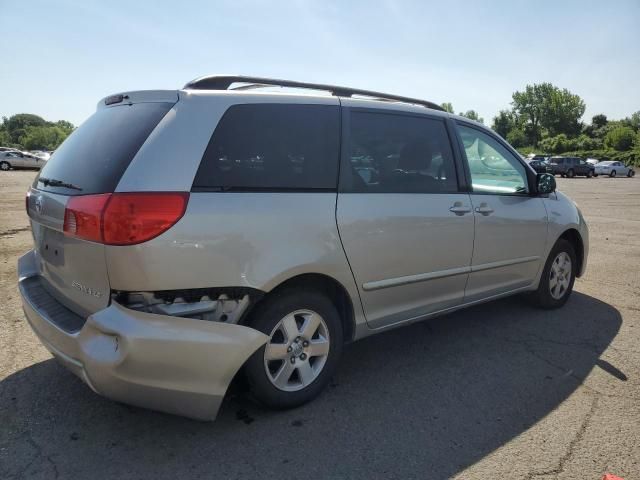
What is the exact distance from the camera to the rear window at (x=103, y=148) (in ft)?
7.92

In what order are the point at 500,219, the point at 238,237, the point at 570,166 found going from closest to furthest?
1. the point at 238,237
2. the point at 500,219
3. the point at 570,166

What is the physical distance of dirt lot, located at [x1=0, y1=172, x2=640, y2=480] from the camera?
7.84 ft

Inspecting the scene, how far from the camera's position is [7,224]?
9.42m

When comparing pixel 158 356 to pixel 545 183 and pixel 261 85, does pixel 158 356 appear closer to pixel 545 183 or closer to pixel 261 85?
pixel 261 85

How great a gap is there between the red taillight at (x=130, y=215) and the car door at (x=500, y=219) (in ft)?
7.73

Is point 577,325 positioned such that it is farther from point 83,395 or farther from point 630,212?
point 630,212

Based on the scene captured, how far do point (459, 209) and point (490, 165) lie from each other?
818mm

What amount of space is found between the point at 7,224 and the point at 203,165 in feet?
28.8

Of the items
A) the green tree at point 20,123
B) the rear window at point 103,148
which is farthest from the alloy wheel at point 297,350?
the green tree at point 20,123

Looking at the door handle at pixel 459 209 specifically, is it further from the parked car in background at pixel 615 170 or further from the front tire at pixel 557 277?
the parked car in background at pixel 615 170

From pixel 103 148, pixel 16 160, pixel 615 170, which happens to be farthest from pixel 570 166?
pixel 103 148

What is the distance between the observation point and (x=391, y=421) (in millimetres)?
2805

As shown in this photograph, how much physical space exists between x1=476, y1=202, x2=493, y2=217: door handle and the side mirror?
33.9 inches

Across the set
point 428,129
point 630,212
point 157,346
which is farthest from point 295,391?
point 630,212
